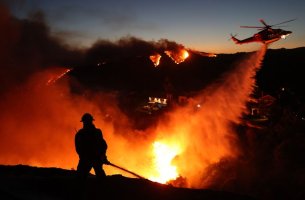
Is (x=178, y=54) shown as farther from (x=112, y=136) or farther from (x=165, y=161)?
(x=112, y=136)

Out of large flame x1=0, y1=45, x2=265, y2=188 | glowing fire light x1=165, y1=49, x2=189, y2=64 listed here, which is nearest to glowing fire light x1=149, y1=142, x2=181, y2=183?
large flame x1=0, y1=45, x2=265, y2=188

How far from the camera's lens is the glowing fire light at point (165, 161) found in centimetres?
2297

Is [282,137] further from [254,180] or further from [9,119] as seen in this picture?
[9,119]

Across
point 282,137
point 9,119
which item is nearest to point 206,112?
point 282,137

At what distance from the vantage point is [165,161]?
80.4 ft

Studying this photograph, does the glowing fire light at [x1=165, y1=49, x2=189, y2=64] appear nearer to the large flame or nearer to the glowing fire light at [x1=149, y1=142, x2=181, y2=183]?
the large flame

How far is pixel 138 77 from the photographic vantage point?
2340 inches

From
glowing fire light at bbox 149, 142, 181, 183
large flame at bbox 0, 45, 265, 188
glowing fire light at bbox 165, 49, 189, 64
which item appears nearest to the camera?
glowing fire light at bbox 165, 49, 189, 64

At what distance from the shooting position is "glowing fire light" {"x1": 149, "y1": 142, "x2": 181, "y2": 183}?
904 inches

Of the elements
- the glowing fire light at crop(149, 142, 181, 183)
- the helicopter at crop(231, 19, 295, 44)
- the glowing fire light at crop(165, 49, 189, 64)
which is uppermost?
the helicopter at crop(231, 19, 295, 44)

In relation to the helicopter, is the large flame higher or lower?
lower

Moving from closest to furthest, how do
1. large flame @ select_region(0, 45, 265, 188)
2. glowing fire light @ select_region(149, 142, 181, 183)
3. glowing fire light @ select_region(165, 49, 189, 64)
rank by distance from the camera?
glowing fire light @ select_region(165, 49, 189, 64), large flame @ select_region(0, 45, 265, 188), glowing fire light @ select_region(149, 142, 181, 183)

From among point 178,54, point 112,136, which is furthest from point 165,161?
point 178,54

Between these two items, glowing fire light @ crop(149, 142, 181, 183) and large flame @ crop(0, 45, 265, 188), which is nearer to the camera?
large flame @ crop(0, 45, 265, 188)
